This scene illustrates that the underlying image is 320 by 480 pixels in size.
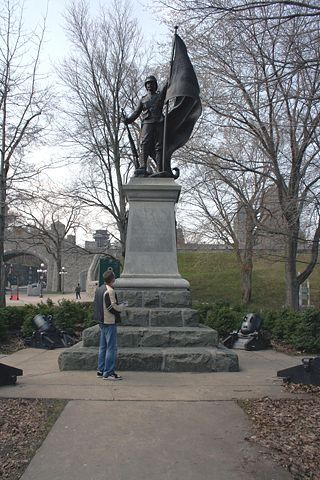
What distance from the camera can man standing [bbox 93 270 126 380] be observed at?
6.57 metres

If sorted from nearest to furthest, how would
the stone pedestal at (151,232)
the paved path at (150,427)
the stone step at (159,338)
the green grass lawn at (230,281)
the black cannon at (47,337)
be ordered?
the paved path at (150,427) → the stone step at (159,338) → the stone pedestal at (151,232) → the black cannon at (47,337) → the green grass lawn at (230,281)

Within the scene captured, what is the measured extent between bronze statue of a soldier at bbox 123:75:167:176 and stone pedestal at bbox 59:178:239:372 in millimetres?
914

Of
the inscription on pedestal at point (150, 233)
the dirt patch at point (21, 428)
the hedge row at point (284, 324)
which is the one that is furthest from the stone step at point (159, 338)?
the hedge row at point (284, 324)

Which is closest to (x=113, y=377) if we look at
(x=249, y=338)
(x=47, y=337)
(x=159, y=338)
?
(x=159, y=338)

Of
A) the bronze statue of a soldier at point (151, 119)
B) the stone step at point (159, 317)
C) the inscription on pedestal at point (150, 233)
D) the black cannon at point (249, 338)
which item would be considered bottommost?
the black cannon at point (249, 338)

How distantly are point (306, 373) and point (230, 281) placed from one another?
104 ft

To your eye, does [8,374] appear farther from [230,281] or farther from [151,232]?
[230,281]

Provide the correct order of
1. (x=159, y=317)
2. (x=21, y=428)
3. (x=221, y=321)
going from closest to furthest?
1. (x=21, y=428)
2. (x=159, y=317)
3. (x=221, y=321)

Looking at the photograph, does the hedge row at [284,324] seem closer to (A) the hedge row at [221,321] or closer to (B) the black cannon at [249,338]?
(A) the hedge row at [221,321]

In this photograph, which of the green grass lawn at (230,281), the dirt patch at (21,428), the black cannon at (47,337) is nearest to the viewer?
the dirt patch at (21,428)

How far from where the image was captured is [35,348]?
10758 millimetres

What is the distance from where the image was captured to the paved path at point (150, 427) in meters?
3.44

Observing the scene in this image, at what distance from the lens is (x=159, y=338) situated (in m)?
7.69

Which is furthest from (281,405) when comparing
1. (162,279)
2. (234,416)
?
(162,279)
